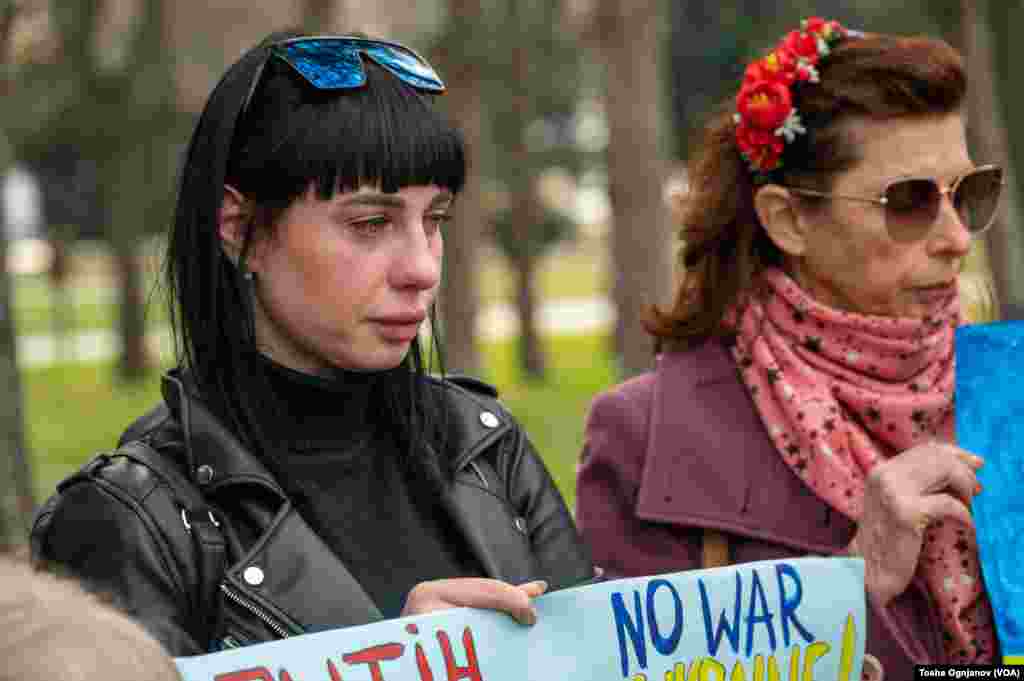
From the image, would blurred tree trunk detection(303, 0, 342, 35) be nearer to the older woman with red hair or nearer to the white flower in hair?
the older woman with red hair

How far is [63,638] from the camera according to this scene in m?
1.27

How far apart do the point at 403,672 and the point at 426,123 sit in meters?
0.82

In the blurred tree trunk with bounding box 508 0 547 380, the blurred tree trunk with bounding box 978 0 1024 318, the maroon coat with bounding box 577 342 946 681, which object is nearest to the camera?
the maroon coat with bounding box 577 342 946 681

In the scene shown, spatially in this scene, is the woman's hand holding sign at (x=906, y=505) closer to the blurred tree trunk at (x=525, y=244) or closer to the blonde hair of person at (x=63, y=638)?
the blonde hair of person at (x=63, y=638)

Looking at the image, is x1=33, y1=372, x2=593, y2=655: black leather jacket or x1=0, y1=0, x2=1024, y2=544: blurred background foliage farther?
x1=0, y1=0, x2=1024, y2=544: blurred background foliage

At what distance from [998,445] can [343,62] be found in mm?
1319

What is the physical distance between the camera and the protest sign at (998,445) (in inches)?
116

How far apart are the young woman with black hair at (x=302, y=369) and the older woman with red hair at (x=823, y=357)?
84cm

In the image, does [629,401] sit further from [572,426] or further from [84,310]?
[84,310]

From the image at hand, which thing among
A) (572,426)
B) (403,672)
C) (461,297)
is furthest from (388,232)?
(572,426)

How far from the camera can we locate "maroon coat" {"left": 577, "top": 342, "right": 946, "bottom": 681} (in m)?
3.25

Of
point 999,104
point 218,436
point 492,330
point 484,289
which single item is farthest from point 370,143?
point 484,289

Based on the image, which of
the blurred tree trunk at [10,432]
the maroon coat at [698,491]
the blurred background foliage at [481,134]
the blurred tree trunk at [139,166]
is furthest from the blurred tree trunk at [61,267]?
the maroon coat at [698,491]

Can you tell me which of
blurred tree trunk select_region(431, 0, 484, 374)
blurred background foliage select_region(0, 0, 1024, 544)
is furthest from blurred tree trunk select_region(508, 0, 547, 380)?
blurred tree trunk select_region(431, 0, 484, 374)
